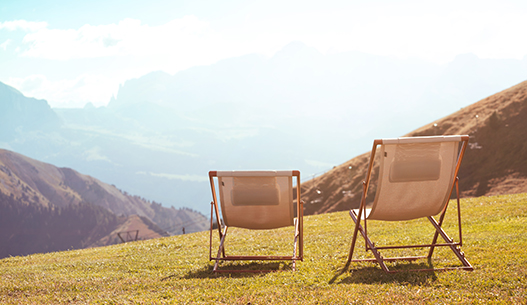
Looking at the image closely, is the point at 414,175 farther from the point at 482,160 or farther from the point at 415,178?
the point at 482,160

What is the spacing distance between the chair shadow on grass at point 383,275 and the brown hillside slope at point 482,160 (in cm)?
2974

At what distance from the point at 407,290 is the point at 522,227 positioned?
4122 mm

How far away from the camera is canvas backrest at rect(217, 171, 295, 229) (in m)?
5.03

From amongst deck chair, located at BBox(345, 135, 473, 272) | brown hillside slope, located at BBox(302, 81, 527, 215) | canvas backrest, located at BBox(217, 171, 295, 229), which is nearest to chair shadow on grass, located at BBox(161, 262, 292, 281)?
canvas backrest, located at BBox(217, 171, 295, 229)

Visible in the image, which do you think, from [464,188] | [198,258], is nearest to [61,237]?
[464,188]

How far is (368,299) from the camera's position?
3326 mm

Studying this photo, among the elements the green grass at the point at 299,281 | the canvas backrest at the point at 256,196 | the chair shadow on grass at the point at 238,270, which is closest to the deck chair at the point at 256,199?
the canvas backrest at the point at 256,196

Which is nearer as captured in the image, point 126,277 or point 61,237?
point 126,277

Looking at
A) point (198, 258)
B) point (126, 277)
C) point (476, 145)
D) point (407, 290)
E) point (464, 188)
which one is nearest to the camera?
point (407, 290)

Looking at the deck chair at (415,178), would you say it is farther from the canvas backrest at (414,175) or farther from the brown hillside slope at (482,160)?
the brown hillside slope at (482,160)

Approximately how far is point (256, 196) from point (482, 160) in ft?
124

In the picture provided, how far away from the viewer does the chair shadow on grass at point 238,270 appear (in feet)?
15.4

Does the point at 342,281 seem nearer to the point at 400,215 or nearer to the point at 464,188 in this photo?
the point at 400,215

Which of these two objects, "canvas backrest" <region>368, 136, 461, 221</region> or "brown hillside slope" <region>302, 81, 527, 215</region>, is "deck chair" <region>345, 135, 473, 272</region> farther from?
"brown hillside slope" <region>302, 81, 527, 215</region>
